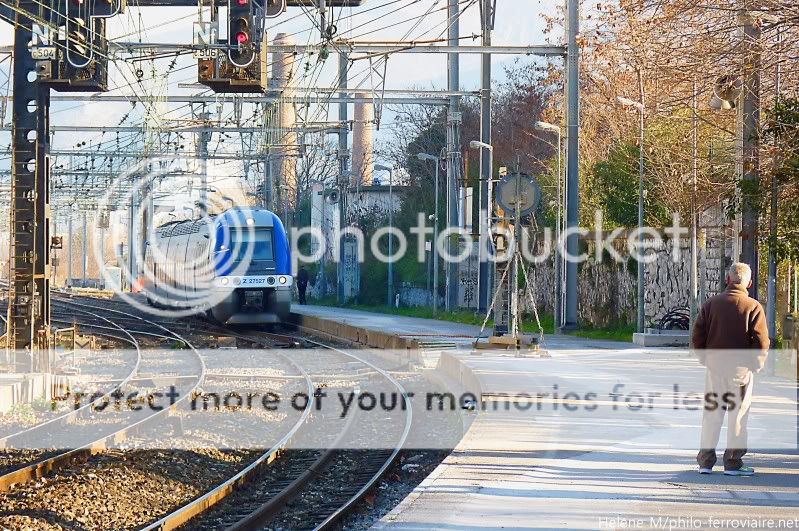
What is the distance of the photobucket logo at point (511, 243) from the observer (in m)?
32.6

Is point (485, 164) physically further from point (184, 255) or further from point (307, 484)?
point (307, 484)

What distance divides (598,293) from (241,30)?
2049 cm

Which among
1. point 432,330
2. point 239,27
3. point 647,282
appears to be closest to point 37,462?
point 239,27

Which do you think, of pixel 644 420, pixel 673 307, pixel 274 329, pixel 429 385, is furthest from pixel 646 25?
pixel 274 329

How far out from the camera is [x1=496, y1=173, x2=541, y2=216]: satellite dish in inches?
821

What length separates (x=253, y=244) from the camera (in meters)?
37.6

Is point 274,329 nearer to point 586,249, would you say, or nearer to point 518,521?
point 586,249

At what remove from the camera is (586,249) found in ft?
129

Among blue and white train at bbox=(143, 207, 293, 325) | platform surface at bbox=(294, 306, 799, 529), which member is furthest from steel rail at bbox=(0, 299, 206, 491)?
blue and white train at bbox=(143, 207, 293, 325)

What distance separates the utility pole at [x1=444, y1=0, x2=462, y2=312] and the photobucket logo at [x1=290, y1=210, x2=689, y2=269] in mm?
673

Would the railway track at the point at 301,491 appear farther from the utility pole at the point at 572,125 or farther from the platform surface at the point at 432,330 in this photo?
the utility pole at the point at 572,125

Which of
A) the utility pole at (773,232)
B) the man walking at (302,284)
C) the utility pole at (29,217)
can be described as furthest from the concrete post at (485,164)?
the man walking at (302,284)

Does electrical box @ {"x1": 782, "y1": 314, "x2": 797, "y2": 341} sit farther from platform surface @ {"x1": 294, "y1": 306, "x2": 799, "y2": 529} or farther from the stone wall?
the stone wall

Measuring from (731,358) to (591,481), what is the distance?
58.3 inches
